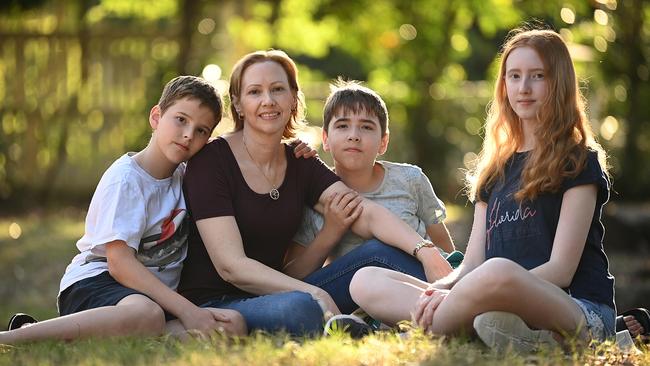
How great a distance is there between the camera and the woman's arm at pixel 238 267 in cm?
456

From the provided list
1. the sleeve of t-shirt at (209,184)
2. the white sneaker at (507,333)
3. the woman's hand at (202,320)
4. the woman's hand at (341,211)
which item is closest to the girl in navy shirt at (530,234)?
the white sneaker at (507,333)

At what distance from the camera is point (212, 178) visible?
4.71 metres

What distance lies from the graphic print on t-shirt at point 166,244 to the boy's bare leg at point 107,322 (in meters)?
0.32

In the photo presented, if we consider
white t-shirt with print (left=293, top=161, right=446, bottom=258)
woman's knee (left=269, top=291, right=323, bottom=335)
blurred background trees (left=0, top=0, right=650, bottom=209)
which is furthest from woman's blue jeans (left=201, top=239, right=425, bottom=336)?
blurred background trees (left=0, top=0, right=650, bottom=209)

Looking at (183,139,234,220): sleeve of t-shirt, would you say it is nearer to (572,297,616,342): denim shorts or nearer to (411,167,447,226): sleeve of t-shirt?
(411,167,447,226): sleeve of t-shirt

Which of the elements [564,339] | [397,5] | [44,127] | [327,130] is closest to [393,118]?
[397,5]

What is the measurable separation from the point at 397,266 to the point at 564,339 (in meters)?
0.93

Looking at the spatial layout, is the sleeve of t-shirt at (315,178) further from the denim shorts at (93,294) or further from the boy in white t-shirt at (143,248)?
the denim shorts at (93,294)

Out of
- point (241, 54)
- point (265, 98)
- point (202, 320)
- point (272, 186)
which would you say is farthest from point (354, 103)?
point (241, 54)

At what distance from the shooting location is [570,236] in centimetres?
411

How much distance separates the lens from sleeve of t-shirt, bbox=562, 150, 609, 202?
13.7 ft

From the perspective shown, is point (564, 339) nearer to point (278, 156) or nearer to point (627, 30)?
point (278, 156)

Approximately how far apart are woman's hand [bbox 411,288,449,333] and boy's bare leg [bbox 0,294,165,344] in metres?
1.05

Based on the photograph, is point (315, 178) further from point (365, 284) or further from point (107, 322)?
point (107, 322)
